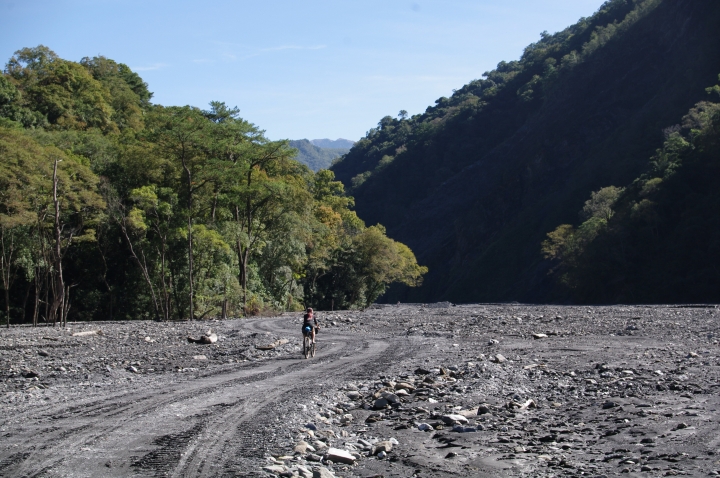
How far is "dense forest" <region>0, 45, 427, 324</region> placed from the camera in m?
33.9

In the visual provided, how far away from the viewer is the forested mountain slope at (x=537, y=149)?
90000 mm

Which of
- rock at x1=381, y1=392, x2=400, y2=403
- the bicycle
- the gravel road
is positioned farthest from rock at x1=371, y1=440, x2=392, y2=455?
the bicycle

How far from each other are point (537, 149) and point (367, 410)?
107 m

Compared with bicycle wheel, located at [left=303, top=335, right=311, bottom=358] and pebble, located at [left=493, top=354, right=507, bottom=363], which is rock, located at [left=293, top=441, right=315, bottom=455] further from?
bicycle wheel, located at [left=303, top=335, right=311, bottom=358]

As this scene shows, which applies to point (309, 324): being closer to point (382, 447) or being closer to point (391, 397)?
point (391, 397)

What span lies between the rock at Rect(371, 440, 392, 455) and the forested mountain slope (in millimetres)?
79546

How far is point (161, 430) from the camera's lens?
9281mm

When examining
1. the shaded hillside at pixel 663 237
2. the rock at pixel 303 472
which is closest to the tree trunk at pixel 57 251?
the rock at pixel 303 472

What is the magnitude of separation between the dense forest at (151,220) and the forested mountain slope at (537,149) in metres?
52.8

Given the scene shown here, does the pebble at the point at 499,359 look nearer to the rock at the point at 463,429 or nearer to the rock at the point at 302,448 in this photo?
the rock at the point at 463,429

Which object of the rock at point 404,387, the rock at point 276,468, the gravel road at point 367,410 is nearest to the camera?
the rock at point 276,468

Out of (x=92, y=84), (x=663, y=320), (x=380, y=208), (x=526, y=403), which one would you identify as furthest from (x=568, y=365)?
(x=380, y=208)

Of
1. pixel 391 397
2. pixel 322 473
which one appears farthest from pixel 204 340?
pixel 322 473

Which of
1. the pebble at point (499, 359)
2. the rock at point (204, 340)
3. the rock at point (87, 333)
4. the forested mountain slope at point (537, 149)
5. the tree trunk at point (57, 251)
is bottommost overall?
the rock at point (87, 333)
